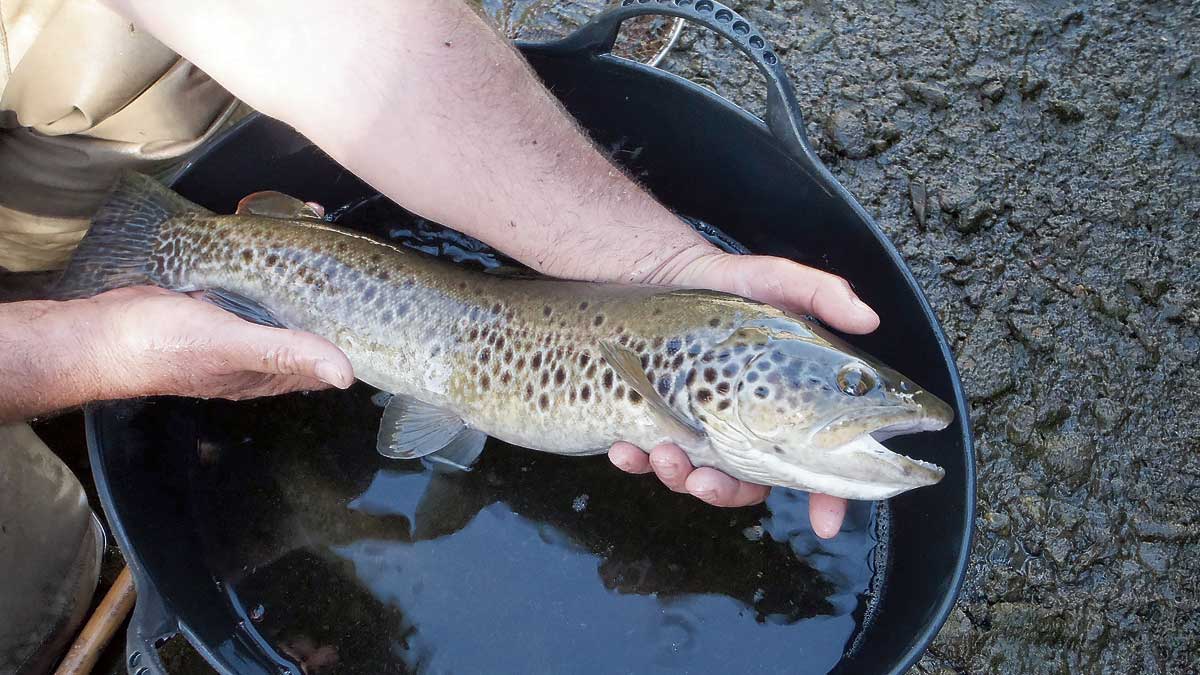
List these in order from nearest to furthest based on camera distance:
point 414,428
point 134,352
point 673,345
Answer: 1. point 673,345
2. point 134,352
3. point 414,428

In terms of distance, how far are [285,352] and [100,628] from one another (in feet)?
4.28

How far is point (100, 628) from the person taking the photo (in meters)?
2.78

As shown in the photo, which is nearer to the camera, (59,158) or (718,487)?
(718,487)

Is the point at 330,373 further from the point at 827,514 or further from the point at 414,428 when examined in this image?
the point at 827,514

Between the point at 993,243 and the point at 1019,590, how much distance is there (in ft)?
4.33

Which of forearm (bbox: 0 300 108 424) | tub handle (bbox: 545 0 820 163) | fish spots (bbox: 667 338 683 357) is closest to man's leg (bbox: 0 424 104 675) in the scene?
forearm (bbox: 0 300 108 424)

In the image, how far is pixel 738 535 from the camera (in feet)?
8.64

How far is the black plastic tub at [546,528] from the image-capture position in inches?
96.4

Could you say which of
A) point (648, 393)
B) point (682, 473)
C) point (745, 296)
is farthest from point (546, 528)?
point (745, 296)

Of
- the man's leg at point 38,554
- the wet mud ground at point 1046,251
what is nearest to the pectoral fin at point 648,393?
the wet mud ground at point 1046,251

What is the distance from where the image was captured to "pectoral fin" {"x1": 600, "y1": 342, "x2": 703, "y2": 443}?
2.09 metres

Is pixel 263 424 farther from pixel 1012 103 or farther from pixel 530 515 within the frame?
pixel 1012 103

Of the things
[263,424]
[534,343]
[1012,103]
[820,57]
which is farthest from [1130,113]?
[263,424]

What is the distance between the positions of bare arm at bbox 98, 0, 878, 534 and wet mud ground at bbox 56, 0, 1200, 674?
104 centimetres
